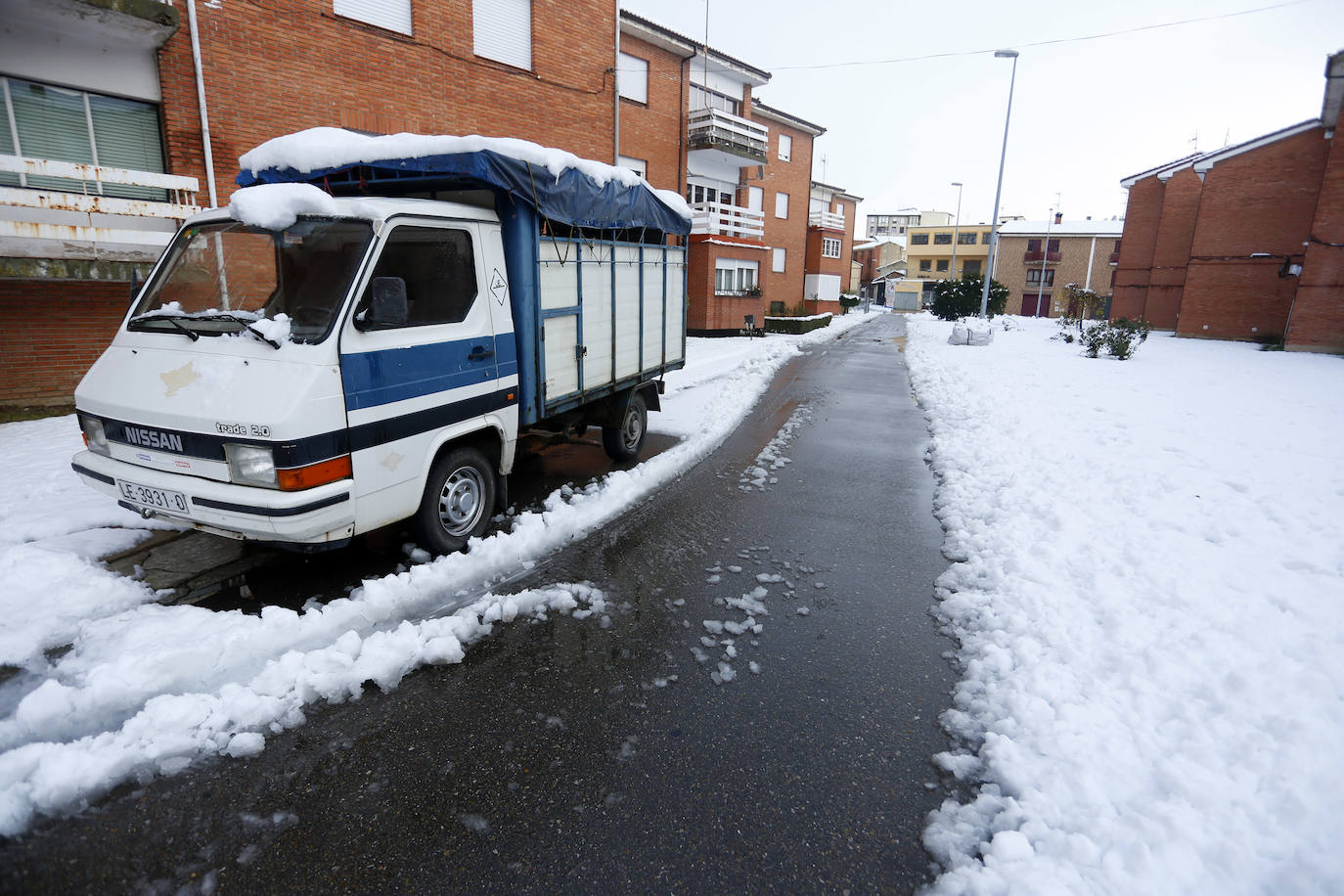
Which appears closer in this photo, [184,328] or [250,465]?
[250,465]

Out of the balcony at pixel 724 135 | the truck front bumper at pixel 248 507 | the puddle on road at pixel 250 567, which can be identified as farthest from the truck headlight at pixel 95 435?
the balcony at pixel 724 135

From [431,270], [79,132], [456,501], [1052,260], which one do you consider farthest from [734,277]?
[1052,260]

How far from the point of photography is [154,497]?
3908mm

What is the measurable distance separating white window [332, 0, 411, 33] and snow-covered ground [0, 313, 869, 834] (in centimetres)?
966

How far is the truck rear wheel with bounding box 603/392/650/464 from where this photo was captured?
7570 mm

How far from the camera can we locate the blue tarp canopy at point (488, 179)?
4.61 metres

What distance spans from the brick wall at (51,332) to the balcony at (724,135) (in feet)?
61.2

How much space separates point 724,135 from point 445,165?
21.1 m

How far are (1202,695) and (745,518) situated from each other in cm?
352

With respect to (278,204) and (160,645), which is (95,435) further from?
(278,204)

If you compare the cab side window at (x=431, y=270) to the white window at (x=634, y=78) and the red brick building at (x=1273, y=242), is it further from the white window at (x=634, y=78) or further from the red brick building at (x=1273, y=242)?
the red brick building at (x=1273, y=242)

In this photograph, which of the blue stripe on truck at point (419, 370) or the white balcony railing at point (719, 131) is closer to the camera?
the blue stripe on truck at point (419, 370)

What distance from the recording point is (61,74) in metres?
→ 8.38

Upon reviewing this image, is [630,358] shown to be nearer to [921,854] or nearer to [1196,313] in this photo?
[921,854]
